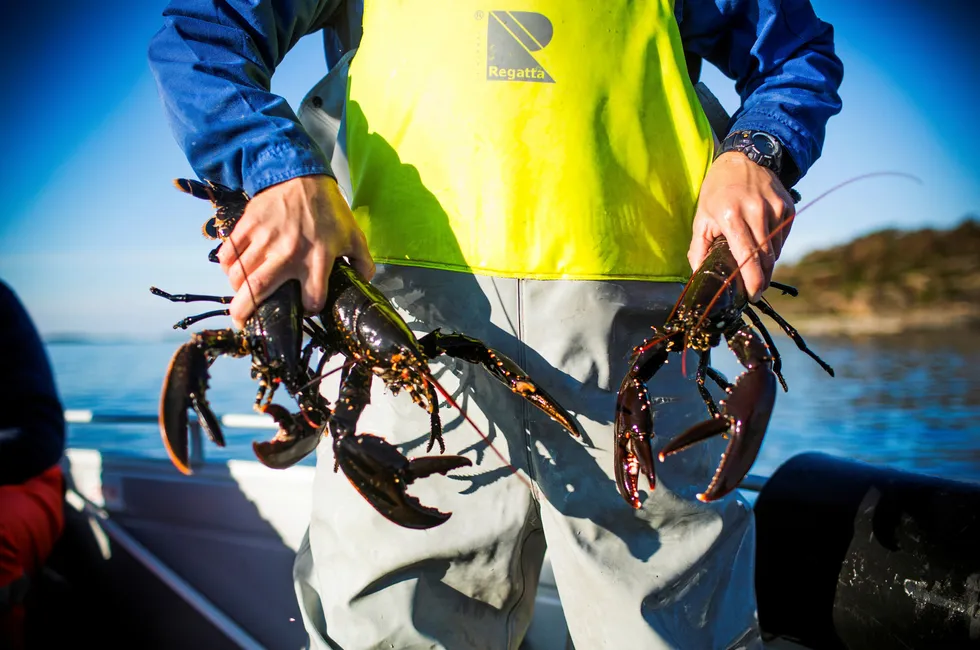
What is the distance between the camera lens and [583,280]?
125 cm

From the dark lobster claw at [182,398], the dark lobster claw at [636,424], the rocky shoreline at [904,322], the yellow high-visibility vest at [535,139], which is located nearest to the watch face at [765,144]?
the yellow high-visibility vest at [535,139]

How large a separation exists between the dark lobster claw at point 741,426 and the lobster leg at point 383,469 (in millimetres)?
416

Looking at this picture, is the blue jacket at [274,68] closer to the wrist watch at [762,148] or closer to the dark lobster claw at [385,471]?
the wrist watch at [762,148]

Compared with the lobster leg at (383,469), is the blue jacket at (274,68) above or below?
above

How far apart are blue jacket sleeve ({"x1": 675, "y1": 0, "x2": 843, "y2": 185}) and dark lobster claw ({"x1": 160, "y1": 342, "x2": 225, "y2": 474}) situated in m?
1.11

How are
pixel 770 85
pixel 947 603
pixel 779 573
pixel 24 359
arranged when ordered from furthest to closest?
pixel 24 359
pixel 779 573
pixel 947 603
pixel 770 85

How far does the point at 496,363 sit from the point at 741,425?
0.42m

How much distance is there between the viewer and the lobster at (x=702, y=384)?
0.99 meters

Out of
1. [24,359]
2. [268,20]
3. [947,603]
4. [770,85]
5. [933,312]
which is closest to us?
[268,20]

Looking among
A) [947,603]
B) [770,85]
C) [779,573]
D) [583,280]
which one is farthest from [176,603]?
[770,85]

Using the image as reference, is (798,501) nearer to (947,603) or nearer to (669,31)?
(947,603)

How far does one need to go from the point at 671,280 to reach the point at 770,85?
471 mm

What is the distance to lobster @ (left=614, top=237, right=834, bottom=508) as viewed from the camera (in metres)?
0.99

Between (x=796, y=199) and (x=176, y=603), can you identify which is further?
(x=176, y=603)
